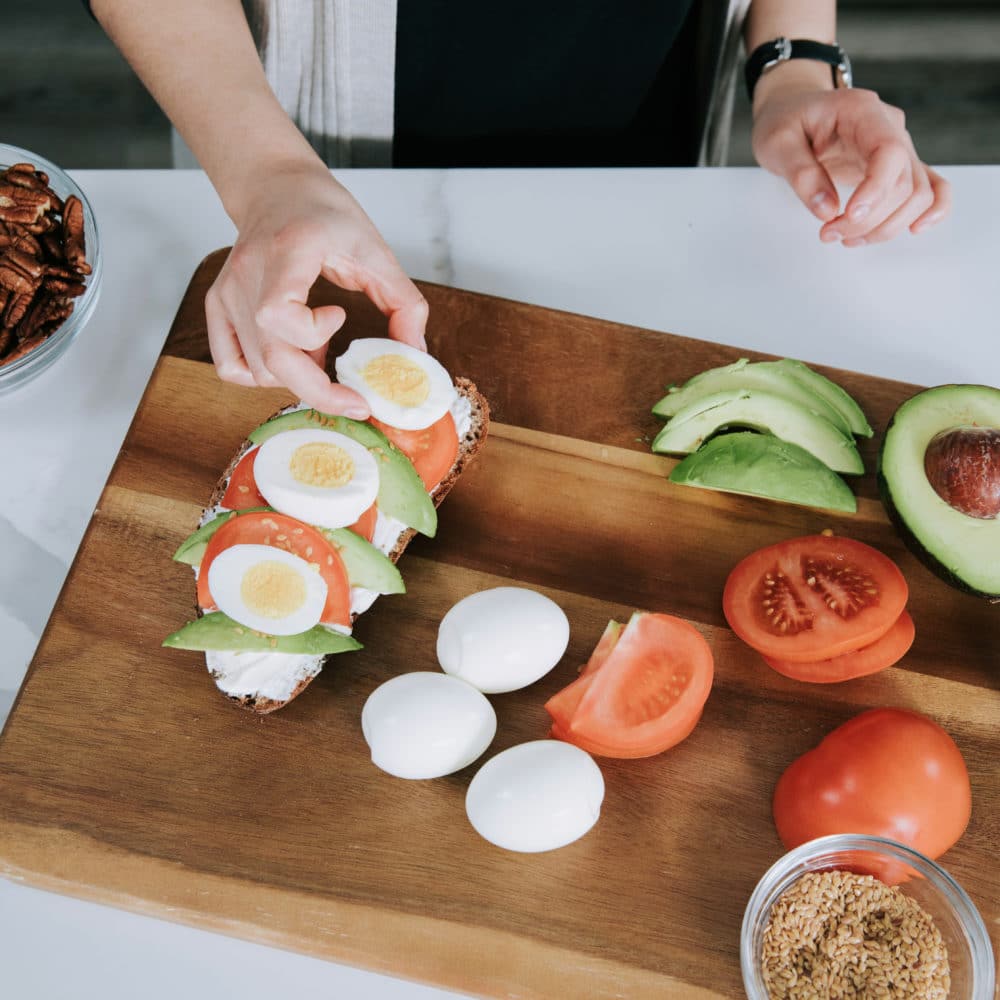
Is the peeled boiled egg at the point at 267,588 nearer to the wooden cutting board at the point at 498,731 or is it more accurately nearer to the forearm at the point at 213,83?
the wooden cutting board at the point at 498,731

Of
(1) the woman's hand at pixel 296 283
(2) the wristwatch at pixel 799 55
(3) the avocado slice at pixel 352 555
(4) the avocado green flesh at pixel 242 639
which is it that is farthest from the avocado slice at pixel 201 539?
(2) the wristwatch at pixel 799 55

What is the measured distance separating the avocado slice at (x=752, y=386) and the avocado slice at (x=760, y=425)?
0.09 feet

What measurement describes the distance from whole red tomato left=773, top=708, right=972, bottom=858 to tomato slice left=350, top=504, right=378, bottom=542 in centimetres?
78

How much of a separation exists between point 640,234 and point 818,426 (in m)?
0.62

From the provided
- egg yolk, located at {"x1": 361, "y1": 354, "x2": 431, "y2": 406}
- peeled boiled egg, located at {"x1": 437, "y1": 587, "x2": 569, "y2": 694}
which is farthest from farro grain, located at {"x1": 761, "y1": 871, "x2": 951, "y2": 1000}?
egg yolk, located at {"x1": 361, "y1": 354, "x2": 431, "y2": 406}

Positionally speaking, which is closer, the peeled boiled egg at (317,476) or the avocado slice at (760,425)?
the peeled boiled egg at (317,476)

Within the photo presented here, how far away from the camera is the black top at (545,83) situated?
2.11 m

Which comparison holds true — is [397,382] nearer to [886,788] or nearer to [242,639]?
[242,639]

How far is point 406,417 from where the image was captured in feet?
5.46

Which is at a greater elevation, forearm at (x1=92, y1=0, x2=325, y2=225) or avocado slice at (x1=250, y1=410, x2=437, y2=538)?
forearm at (x1=92, y1=0, x2=325, y2=225)

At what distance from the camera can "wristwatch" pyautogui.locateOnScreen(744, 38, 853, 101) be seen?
2.15m

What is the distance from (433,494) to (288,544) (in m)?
0.34

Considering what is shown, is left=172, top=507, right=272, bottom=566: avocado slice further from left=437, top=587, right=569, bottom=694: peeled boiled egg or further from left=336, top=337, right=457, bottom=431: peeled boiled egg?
left=437, top=587, right=569, bottom=694: peeled boiled egg

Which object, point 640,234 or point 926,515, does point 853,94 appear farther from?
point 926,515
